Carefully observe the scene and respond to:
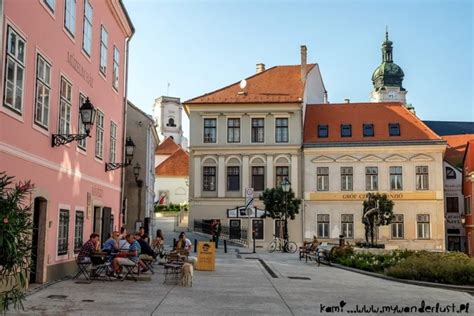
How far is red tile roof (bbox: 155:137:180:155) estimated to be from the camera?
91.9 m

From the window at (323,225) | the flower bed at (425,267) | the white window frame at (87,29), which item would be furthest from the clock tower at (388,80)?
the white window frame at (87,29)

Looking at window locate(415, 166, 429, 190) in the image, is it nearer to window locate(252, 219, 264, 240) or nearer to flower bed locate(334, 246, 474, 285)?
window locate(252, 219, 264, 240)

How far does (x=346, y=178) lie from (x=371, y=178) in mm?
1804

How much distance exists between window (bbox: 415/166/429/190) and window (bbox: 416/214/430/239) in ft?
6.84

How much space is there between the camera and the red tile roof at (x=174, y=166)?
81625 mm

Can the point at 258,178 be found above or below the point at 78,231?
above

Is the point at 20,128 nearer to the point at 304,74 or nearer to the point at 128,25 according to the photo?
the point at 128,25

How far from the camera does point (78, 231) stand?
18.2 m

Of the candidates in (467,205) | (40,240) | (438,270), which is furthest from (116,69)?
(467,205)

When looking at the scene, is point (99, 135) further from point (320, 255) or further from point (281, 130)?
point (281, 130)

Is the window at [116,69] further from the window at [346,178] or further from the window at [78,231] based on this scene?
the window at [346,178]

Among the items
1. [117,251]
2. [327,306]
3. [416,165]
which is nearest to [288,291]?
[327,306]

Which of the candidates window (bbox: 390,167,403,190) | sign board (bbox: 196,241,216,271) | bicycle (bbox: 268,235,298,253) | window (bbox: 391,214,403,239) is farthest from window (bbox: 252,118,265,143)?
sign board (bbox: 196,241,216,271)

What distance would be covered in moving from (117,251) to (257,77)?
1353 inches
